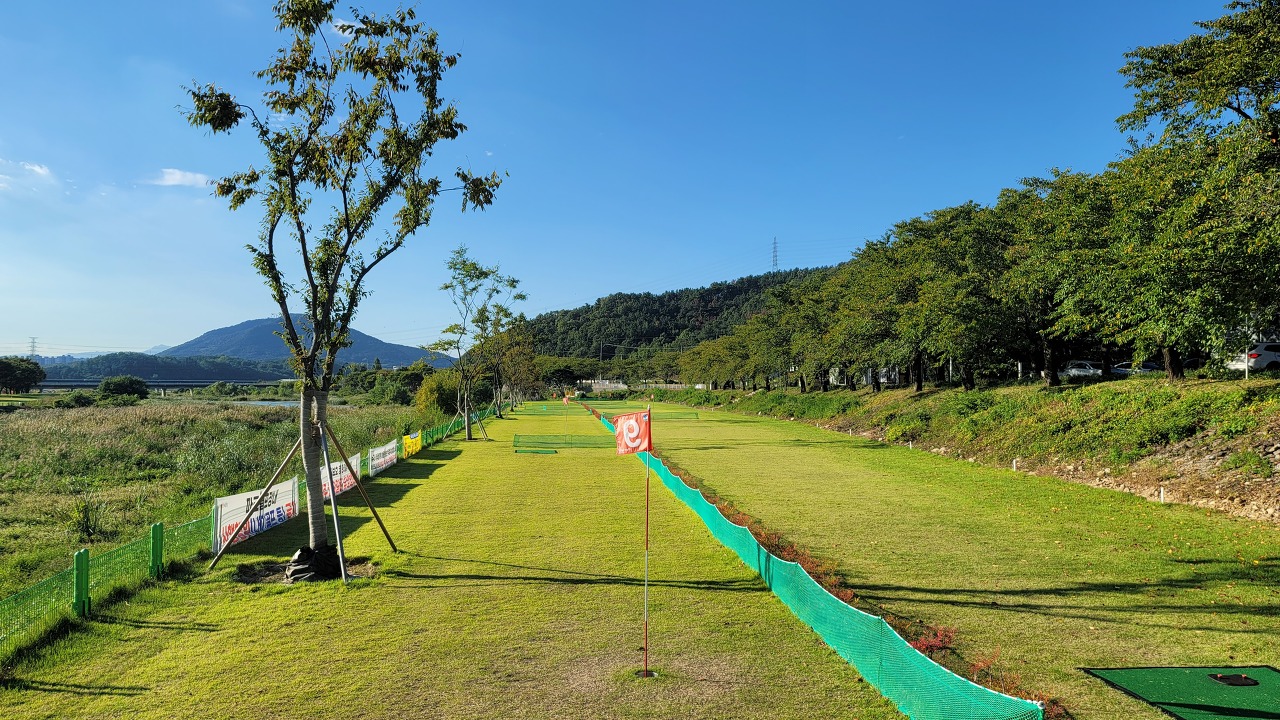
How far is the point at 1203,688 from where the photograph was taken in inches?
260

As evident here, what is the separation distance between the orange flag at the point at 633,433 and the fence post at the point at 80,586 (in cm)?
698

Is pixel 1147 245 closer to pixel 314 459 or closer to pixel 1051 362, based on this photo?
pixel 1051 362

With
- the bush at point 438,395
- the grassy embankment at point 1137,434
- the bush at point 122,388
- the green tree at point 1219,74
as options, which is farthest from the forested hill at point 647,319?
the green tree at point 1219,74

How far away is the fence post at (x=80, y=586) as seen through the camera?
845cm

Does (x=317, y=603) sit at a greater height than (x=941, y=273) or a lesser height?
lesser

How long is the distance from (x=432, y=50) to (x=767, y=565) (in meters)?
10.5

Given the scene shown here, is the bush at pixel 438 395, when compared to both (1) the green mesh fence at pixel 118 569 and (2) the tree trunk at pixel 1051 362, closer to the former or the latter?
(2) the tree trunk at pixel 1051 362

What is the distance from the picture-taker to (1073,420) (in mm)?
21797

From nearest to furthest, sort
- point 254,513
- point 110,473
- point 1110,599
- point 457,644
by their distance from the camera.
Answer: point 457,644
point 1110,599
point 254,513
point 110,473

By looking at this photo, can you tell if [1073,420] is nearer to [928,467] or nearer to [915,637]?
[928,467]

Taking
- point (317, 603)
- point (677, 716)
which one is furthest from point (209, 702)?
point (677, 716)

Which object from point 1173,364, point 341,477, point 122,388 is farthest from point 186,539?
point 122,388

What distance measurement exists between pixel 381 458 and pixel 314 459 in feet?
41.3

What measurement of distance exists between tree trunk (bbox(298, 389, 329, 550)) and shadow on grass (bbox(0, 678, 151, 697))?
3982 millimetres
